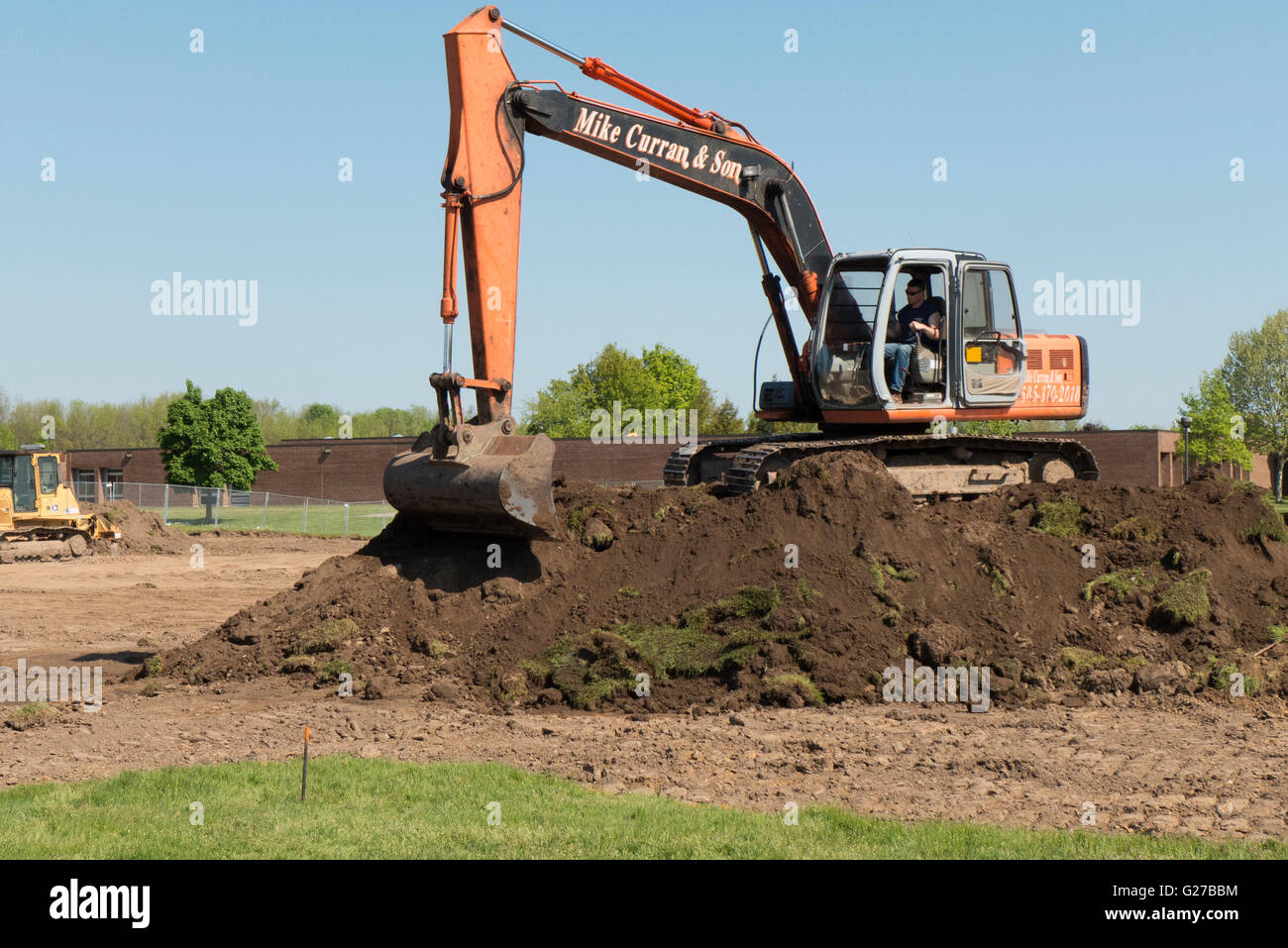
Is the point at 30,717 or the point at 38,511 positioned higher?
the point at 38,511

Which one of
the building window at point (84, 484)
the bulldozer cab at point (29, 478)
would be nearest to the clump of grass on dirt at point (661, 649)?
the bulldozer cab at point (29, 478)

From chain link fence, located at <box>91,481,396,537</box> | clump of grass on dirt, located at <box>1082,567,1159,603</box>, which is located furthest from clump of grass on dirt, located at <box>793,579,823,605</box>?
chain link fence, located at <box>91,481,396,537</box>

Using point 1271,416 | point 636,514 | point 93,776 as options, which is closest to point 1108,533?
point 636,514

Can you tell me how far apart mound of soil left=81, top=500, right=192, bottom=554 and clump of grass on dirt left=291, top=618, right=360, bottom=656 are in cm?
2055

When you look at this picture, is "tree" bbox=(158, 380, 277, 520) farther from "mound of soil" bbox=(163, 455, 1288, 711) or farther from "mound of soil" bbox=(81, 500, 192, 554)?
"mound of soil" bbox=(163, 455, 1288, 711)

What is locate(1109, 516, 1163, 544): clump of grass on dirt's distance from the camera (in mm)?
12508

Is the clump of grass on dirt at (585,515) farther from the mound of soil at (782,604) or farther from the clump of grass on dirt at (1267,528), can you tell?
the clump of grass on dirt at (1267,528)

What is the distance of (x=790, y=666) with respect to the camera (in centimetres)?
1044

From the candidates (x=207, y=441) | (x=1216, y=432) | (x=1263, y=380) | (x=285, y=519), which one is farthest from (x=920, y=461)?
(x=1263, y=380)

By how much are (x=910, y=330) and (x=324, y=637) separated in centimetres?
717

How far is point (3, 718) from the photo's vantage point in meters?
10.0

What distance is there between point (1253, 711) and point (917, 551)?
125 inches

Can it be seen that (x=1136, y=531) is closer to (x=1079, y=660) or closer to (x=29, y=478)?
(x=1079, y=660)

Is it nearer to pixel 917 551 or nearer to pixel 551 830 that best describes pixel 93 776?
pixel 551 830
